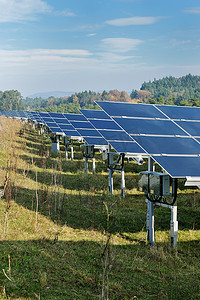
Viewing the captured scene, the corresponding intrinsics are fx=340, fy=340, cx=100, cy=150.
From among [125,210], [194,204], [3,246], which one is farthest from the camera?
[194,204]

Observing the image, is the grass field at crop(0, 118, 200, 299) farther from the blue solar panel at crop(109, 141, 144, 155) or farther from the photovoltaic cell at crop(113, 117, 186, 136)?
the photovoltaic cell at crop(113, 117, 186, 136)

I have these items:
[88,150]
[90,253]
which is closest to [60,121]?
[88,150]

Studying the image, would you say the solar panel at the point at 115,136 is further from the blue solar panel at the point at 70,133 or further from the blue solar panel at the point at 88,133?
the blue solar panel at the point at 70,133

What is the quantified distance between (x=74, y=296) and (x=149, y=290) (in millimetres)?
1356

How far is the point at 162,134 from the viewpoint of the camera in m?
9.23

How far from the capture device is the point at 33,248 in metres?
7.18

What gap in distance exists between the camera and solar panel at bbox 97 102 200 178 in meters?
7.82

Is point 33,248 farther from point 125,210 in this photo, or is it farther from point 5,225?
point 125,210

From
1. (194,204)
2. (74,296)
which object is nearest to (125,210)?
(194,204)

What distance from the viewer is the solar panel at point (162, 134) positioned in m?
7.82

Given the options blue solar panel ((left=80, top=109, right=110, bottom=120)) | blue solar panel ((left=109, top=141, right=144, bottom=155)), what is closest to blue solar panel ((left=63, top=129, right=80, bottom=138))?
blue solar panel ((left=80, top=109, right=110, bottom=120))

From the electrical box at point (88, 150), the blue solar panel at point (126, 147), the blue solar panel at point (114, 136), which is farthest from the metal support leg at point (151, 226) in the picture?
the electrical box at point (88, 150)

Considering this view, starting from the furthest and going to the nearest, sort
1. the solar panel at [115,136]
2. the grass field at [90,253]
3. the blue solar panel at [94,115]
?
the blue solar panel at [94,115] → the solar panel at [115,136] → the grass field at [90,253]

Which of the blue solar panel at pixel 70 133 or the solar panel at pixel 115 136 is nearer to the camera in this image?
the solar panel at pixel 115 136
